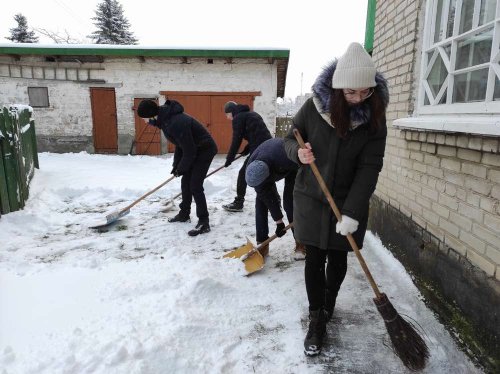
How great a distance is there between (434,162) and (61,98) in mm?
11940

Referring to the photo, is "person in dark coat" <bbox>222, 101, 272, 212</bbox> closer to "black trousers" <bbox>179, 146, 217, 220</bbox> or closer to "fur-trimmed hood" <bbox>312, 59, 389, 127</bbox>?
"black trousers" <bbox>179, 146, 217, 220</bbox>

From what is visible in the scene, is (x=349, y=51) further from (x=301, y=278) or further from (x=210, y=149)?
(x=210, y=149)

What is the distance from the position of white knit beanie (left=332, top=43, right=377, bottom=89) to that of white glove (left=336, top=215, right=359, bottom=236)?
71cm

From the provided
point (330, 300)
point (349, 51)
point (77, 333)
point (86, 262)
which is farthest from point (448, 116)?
point (86, 262)

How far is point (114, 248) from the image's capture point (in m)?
3.96

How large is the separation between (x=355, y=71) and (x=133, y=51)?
10.7 meters

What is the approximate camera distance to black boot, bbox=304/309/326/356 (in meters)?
2.18

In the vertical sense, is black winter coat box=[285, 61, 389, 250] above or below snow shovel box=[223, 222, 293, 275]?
above

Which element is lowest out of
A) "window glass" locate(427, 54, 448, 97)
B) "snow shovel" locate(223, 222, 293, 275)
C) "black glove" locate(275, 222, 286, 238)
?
"snow shovel" locate(223, 222, 293, 275)

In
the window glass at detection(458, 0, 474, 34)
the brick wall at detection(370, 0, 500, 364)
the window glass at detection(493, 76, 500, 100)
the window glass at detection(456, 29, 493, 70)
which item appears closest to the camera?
the brick wall at detection(370, 0, 500, 364)

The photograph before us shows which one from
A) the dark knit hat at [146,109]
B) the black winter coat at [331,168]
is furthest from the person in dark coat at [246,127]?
the black winter coat at [331,168]

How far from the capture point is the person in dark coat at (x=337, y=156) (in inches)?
74.9

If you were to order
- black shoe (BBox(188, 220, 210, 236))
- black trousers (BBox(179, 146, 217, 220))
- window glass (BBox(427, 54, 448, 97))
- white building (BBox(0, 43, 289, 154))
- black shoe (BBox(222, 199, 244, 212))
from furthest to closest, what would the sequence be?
white building (BBox(0, 43, 289, 154)) → black shoe (BBox(222, 199, 244, 212)) → black trousers (BBox(179, 146, 217, 220)) → black shoe (BBox(188, 220, 210, 236)) → window glass (BBox(427, 54, 448, 97))

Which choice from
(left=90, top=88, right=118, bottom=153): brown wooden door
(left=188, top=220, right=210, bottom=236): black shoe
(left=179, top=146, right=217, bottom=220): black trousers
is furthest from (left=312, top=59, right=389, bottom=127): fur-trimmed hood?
(left=90, top=88, right=118, bottom=153): brown wooden door
